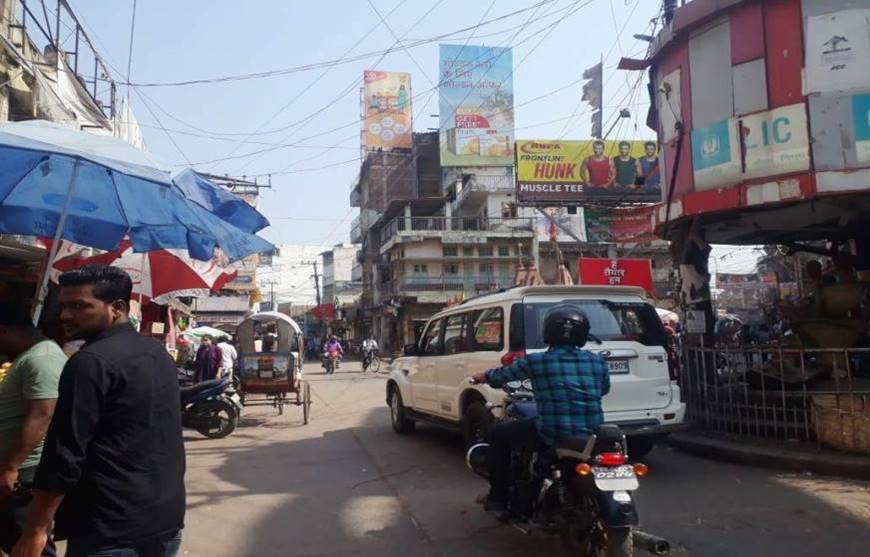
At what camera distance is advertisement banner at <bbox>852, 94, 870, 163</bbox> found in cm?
777

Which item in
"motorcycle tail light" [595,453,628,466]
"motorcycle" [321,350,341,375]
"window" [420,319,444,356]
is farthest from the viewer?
"motorcycle" [321,350,341,375]

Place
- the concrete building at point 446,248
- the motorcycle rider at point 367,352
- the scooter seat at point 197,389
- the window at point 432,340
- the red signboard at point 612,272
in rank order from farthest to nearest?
1. the concrete building at point 446,248
2. the motorcycle rider at point 367,352
3. the red signboard at point 612,272
4. the scooter seat at point 197,389
5. the window at point 432,340

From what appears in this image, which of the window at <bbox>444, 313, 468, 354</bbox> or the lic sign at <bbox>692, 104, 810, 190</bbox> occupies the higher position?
the lic sign at <bbox>692, 104, 810, 190</bbox>

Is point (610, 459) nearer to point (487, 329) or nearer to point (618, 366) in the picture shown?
point (618, 366)

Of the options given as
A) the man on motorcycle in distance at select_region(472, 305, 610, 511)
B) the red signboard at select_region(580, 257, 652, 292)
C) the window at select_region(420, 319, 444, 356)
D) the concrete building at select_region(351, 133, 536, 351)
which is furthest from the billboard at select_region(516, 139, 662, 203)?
the man on motorcycle in distance at select_region(472, 305, 610, 511)

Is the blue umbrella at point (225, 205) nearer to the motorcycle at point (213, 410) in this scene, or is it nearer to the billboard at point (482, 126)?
the motorcycle at point (213, 410)

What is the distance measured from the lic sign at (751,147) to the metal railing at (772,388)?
2.27 meters

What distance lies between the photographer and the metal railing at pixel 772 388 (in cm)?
733

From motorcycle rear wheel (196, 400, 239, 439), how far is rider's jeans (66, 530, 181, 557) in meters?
8.10

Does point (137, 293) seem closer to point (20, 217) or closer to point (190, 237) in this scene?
point (190, 237)

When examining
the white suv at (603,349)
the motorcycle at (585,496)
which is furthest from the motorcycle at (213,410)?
the motorcycle at (585,496)

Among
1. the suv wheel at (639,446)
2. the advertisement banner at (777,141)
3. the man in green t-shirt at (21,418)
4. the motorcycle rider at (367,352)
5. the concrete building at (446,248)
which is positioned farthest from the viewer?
the concrete building at (446,248)

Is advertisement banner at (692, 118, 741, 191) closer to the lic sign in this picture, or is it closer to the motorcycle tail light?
the lic sign

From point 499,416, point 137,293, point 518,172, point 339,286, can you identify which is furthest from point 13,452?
point 339,286
